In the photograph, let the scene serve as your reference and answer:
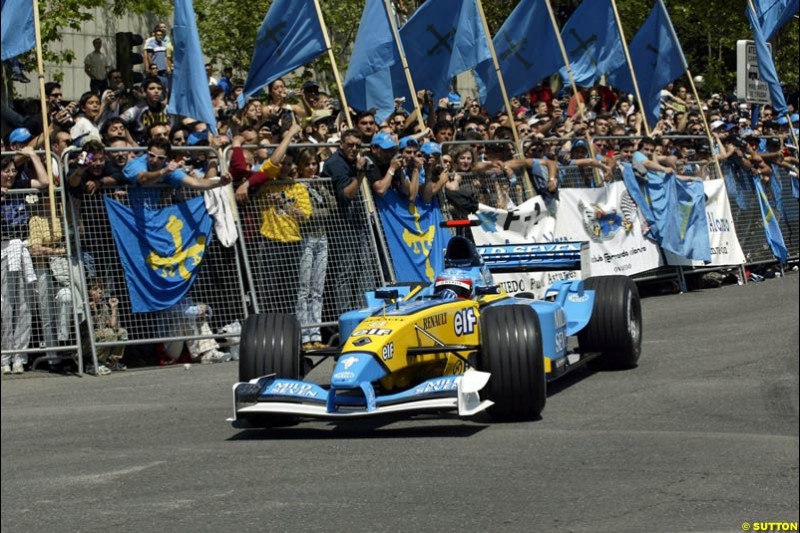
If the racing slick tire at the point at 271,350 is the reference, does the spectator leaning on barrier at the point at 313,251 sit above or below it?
above

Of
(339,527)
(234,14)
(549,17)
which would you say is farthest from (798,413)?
(234,14)

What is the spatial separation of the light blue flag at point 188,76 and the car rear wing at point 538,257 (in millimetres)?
3030

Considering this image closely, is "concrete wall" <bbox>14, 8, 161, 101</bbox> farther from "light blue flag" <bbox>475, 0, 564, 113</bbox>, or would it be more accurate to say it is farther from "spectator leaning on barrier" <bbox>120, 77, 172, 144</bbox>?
"spectator leaning on barrier" <bbox>120, 77, 172, 144</bbox>

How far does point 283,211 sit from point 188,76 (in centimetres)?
153

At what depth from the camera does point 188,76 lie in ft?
40.2

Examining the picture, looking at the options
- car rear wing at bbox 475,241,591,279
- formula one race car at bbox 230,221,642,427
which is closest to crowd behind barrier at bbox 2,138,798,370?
car rear wing at bbox 475,241,591,279

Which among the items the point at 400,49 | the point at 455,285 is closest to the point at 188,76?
the point at 400,49

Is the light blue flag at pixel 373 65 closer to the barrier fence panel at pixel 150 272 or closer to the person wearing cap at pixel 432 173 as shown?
the person wearing cap at pixel 432 173

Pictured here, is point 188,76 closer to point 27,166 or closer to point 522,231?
point 27,166

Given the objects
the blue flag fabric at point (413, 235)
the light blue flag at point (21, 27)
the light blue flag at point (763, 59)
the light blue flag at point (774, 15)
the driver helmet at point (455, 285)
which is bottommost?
the driver helmet at point (455, 285)

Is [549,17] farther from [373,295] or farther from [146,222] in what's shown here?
[373,295]

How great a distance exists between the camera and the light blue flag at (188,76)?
12188 millimetres

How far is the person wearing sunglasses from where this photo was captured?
11531 mm

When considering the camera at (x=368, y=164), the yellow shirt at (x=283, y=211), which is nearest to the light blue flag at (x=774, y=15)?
the camera at (x=368, y=164)
